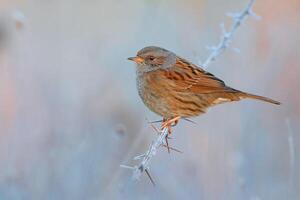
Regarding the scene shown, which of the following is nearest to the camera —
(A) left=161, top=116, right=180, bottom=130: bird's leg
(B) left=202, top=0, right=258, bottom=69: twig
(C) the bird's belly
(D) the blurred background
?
(B) left=202, top=0, right=258, bottom=69: twig

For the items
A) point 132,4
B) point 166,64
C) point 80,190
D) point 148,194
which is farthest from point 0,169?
point 132,4

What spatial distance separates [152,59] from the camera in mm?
5762

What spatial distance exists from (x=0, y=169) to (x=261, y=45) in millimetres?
2256

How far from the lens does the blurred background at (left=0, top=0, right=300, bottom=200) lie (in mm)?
6090

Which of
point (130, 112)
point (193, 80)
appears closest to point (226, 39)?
point (193, 80)

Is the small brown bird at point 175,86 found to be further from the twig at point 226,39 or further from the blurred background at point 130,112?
the twig at point 226,39

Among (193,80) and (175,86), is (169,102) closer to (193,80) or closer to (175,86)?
(175,86)

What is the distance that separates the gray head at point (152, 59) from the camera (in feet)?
18.8

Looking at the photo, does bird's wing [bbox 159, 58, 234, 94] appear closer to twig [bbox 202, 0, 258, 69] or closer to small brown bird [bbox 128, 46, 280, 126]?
small brown bird [bbox 128, 46, 280, 126]

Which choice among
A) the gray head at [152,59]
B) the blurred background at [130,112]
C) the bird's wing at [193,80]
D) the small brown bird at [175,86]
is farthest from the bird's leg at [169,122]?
the gray head at [152,59]

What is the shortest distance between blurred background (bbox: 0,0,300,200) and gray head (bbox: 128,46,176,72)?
39 cm

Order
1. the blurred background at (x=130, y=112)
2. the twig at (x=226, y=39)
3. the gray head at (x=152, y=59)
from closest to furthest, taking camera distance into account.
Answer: the twig at (x=226, y=39)
the gray head at (x=152, y=59)
the blurred background at (x=130, y=112)

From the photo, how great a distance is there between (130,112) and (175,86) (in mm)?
1491

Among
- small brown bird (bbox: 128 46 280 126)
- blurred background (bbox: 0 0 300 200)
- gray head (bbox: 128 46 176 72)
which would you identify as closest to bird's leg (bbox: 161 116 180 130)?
small brown bird (bbox: 128 46 280 126)
